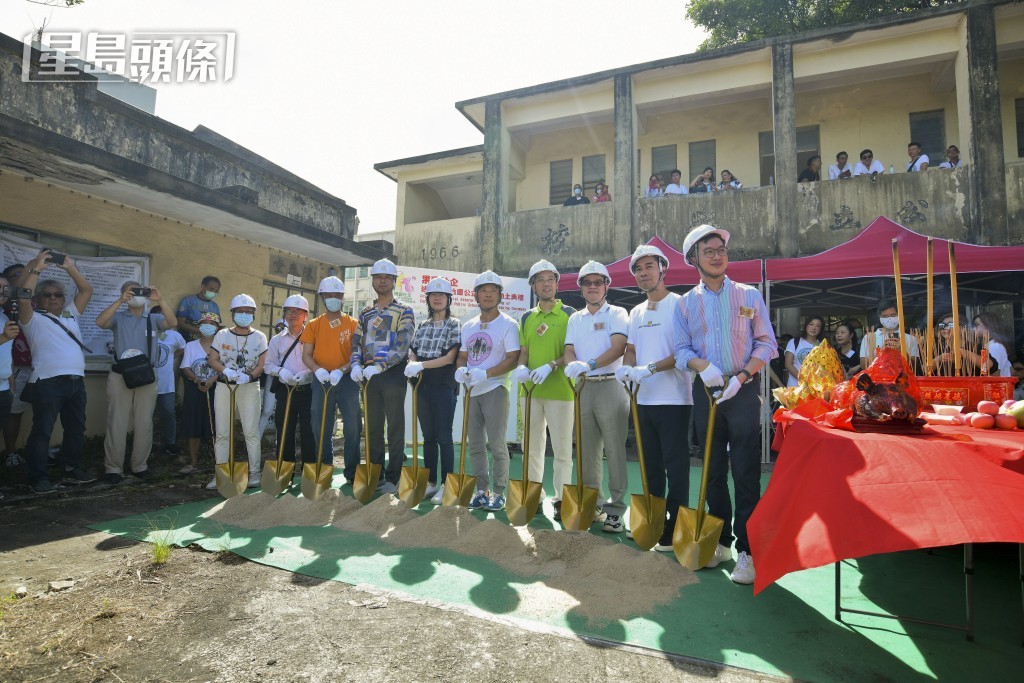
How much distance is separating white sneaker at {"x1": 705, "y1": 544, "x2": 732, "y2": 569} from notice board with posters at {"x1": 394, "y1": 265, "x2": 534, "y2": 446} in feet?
13.5

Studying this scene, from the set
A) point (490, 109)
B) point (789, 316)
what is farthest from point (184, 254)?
point (789, 316)

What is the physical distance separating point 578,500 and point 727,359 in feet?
4.59

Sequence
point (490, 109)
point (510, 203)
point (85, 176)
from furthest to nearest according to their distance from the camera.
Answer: point (510, 203), point (490, 109), point (85, 176)

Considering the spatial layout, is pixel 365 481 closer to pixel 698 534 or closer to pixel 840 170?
pixel 698 534

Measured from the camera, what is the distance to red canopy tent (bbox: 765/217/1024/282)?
244 inches

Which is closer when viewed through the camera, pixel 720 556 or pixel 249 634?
pixel 249 634

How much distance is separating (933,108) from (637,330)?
37.6 ft

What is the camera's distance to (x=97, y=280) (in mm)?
6840

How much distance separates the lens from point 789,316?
11.5 meters

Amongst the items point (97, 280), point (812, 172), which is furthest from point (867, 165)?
point (97, 280)

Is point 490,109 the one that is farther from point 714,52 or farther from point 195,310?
point 195,310

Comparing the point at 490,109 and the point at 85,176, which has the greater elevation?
the point at 490,109

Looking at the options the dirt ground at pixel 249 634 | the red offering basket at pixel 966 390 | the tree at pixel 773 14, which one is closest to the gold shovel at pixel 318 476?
the dirt ground at pixel 249 634

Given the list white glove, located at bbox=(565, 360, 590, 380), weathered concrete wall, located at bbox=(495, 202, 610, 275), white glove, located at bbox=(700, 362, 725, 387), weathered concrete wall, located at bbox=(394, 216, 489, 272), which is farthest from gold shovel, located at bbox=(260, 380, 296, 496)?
weathered concrete wall, located at bbox=(394, 216, 489, 272)
